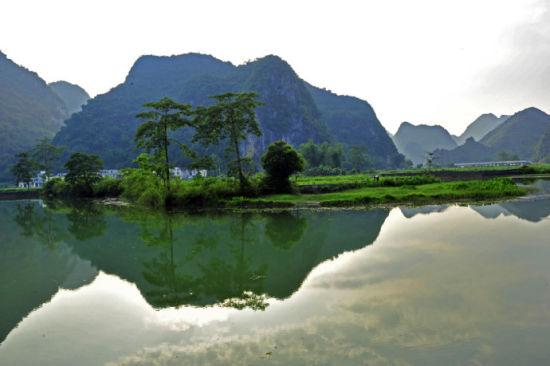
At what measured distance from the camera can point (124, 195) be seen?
54.2 m

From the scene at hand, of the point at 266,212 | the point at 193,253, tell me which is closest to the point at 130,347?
the point at 193,253

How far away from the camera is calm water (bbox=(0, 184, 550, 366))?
303 inches

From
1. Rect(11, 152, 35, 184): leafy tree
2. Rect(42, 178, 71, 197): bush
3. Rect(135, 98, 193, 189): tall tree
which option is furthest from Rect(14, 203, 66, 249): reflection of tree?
Rect(11, 152, 35, 184): leafy tree

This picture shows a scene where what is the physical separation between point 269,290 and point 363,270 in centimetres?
350

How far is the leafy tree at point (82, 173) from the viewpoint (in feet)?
222

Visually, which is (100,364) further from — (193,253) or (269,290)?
(193,253)

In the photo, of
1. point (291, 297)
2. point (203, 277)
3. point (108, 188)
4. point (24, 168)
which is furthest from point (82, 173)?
point (291, 297)

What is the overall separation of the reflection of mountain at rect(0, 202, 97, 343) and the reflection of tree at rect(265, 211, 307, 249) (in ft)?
27.3

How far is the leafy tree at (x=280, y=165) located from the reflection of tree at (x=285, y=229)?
10.8 meters

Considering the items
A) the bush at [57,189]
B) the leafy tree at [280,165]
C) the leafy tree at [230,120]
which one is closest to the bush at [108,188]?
the bush at [57,189]

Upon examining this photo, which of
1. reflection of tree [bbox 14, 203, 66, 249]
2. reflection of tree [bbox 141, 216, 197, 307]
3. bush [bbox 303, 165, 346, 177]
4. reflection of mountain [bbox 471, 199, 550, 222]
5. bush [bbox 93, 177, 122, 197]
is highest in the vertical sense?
bush [bbox 303, 165, 346, 177]

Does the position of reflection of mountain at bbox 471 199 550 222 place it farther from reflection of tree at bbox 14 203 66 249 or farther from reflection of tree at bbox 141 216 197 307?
reflection of tree at bbox 14 203 66 249

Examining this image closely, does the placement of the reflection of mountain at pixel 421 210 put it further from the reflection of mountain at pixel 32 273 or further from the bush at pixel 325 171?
the bush at pixel 325 171

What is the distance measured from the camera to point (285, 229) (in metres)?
22.6
